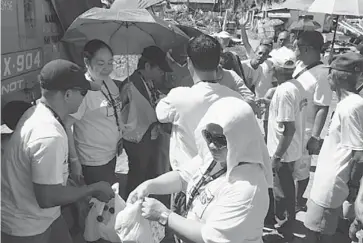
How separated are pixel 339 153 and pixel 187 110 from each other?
130cm

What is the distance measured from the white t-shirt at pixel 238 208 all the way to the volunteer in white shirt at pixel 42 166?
901mm

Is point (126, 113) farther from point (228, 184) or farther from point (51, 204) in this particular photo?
point (228, 184)

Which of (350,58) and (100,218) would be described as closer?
(100,218)

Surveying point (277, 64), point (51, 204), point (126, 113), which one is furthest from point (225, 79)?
point (51, 204)

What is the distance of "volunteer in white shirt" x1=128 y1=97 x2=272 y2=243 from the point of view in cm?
203

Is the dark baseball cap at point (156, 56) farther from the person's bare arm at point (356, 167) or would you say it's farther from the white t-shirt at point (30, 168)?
the person's bare arm at point (356, 167)

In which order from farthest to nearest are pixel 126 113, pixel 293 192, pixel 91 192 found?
pixel 293 192 → pixel 126 113 → pixel 91 192

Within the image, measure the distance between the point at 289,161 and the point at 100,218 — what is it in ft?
7.35

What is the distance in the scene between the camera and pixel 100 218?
301cm

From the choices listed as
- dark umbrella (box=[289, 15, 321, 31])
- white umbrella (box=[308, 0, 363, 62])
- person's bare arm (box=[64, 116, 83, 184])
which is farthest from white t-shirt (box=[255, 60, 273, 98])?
person's bare arm (box=[64, 116, 83, 184])

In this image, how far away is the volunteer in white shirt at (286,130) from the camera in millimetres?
4098

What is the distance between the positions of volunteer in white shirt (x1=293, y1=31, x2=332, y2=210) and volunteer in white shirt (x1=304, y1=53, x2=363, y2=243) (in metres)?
1.06

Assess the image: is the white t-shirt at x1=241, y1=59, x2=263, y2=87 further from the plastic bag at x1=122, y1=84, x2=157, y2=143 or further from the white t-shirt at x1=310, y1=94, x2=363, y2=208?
the white t-shirt at x1=310, y1=94, x2=363, y2=208

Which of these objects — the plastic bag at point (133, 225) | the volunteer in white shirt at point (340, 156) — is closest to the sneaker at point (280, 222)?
the volunteer in white shirt at point (340, 156)
